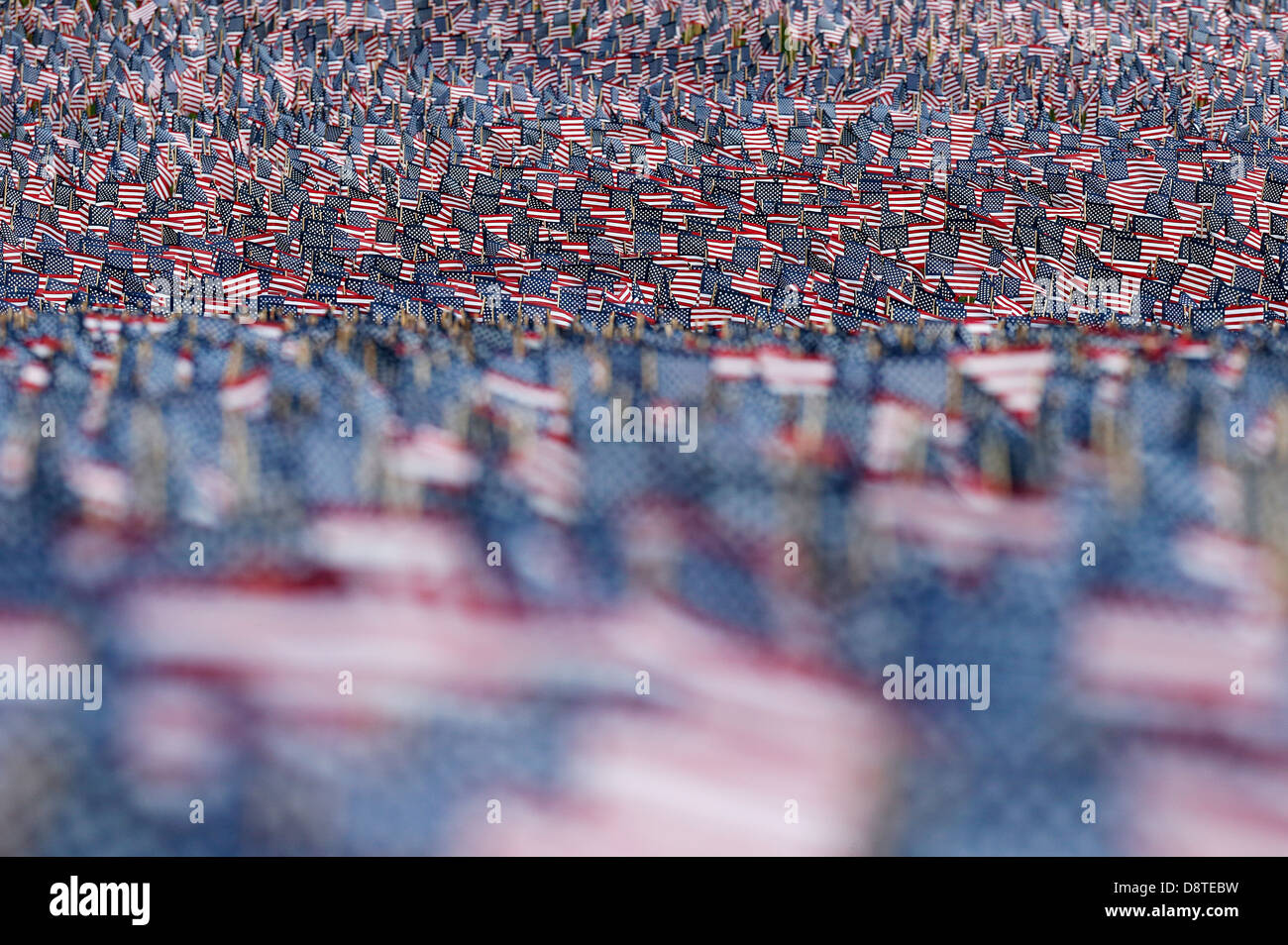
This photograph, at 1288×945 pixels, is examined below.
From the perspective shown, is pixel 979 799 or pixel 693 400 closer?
pixel 979 799

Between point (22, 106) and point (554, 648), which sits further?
point (22, 106)

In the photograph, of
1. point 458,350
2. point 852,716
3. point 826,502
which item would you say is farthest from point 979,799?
point 458,350

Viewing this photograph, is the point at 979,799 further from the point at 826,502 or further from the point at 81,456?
the point at 81,456

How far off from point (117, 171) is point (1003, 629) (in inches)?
497

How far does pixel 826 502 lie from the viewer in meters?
3.88

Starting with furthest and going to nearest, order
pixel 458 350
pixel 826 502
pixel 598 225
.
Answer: pixel 598 225, pixel 458 350, pixel 826 502

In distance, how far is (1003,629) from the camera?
3.71 meters

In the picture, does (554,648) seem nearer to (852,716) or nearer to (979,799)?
(852,716)

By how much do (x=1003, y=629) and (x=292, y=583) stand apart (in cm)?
222

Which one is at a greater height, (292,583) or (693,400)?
(693,400)

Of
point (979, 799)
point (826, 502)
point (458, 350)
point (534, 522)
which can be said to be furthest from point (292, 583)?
point (979, 799)
